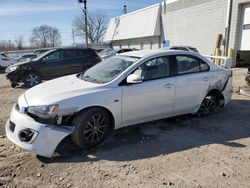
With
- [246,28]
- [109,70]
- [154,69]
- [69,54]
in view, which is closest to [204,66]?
[154,69]

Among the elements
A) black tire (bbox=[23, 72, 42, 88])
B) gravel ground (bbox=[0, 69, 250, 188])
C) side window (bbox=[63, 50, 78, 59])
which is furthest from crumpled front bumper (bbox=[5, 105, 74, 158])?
side window (bbox=[63, 50, 78, 59])

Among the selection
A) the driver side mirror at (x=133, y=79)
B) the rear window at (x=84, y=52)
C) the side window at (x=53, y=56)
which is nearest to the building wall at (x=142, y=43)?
the rear window at (x=84, y=52)

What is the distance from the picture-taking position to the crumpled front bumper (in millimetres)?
3871

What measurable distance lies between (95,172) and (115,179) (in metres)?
0.34

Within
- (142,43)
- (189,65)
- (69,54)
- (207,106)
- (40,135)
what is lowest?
(207,106)

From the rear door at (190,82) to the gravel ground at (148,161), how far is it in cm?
48

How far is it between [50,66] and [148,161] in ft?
28.1

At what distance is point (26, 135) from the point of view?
394 cm

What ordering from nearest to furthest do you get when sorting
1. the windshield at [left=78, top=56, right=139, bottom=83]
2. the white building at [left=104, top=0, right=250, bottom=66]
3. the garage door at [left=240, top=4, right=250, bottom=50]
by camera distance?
the windshield at [left=78, top=56, right=139, bottom=83] < the garage door at [left=240, top=4, right=250, bottom=50] < the white building at [left=104, top=0, right=250, bottom=66]

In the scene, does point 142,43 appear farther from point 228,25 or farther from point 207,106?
point 207,106

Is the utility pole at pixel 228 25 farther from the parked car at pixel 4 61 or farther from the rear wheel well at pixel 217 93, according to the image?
the parked car at pixel 4 61

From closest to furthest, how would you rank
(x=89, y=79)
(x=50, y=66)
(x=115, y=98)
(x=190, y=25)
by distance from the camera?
(x=115, y=98) → (x=89, y=79) → (x=50, y=66) → (x=190, y=25)

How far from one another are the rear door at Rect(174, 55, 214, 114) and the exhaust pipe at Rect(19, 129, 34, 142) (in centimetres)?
284

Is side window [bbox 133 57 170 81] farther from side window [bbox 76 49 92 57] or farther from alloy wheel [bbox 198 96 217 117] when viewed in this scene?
side window [bbox 76 49 92 57]
